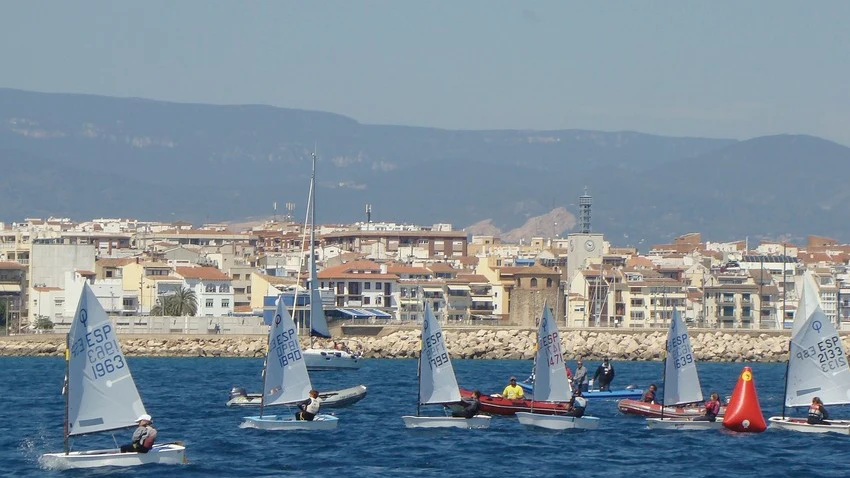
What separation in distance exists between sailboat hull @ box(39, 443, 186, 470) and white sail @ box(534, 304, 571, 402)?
13.7 meters

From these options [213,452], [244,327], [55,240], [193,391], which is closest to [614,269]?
[244,327]

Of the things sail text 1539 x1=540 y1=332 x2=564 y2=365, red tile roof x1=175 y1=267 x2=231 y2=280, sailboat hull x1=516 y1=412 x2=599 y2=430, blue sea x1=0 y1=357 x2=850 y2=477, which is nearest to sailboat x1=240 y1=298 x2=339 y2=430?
blue sea x1=0 y1=357 x2=850 y2=477

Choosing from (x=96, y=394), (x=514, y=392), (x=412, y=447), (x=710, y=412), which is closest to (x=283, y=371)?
(x=412, y=447)

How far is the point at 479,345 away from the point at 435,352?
5870 centimetres

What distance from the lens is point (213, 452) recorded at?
41.4 meters

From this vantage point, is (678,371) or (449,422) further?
(678,371)

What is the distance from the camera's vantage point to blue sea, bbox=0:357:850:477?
1526 inches

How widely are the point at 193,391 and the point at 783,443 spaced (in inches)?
1081

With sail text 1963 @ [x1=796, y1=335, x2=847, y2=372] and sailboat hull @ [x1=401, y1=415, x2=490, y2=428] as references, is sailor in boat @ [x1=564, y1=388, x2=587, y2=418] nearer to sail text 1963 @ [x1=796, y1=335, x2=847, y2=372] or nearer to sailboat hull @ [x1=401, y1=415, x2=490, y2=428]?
sailboat hull @ [x1=401, y1=415, x2=490, y2=428]

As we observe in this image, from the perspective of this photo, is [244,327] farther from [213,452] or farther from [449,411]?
[213,452]

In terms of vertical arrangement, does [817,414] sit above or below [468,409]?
above

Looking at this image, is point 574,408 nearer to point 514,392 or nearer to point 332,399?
point 514,392

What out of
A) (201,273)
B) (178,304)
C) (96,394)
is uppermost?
(201,273)

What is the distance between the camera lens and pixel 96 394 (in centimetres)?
3734
